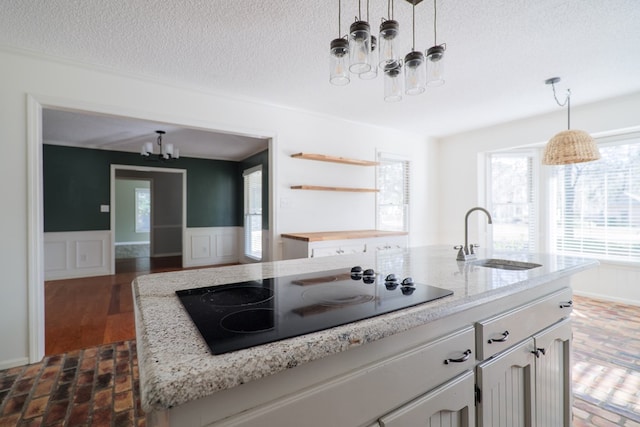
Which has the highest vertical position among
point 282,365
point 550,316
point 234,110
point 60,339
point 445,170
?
point 234,110

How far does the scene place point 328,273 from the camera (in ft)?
4.65

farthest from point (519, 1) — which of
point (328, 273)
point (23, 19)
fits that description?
point (23, 19)

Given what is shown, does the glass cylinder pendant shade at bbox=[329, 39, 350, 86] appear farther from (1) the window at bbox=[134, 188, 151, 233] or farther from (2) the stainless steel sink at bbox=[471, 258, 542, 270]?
(1) the window at bbox=[134, 188, 151, 233]

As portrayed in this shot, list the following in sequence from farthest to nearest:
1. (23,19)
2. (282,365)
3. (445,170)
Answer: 1. (445,170)
2. (23,19)
3. (282,365)

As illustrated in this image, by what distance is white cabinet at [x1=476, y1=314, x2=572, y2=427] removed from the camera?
1121 millimetres

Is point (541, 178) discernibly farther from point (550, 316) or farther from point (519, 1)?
point (550, 316)

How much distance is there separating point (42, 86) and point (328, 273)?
2782 mm

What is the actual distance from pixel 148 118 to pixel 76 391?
222 cm

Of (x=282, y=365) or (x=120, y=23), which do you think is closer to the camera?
(x=282, y=365)

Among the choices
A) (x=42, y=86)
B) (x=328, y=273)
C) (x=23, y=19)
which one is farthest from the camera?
(x=42, y=86)

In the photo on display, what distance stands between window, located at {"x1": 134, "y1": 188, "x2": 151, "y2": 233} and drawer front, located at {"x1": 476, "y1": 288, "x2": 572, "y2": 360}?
37.6 feet

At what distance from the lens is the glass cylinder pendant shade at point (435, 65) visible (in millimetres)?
1463

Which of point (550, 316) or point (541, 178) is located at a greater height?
point (541, 178)

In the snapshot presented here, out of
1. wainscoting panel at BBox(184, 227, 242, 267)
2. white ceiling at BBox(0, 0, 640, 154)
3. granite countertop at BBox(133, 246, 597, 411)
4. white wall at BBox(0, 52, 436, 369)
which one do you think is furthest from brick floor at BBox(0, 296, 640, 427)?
wainscoting panel at BBox(184, 227, 242, 267)
